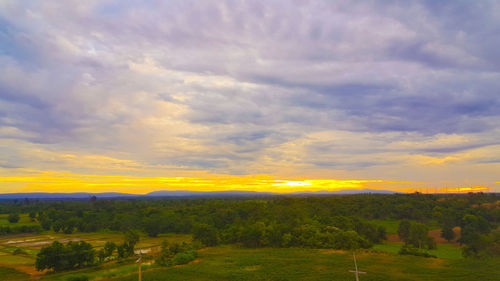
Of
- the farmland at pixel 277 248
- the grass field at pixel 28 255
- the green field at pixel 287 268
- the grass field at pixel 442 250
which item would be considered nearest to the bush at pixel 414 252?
the farmland at pixel 277 248

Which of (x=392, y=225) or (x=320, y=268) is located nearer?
(x=320, y=268)

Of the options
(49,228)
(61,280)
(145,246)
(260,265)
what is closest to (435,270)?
(260,265)

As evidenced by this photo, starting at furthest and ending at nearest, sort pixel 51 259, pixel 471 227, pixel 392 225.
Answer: pixel 392 225 < pixel 471 227 < pixel 51 259

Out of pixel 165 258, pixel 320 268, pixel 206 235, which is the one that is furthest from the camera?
pixel 206 235

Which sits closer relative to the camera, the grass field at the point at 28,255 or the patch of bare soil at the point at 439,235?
the grass field at the point at 28,255

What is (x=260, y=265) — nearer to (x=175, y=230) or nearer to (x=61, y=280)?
(x=61, y=280)

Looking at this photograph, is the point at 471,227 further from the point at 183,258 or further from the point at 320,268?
the point at 183,258

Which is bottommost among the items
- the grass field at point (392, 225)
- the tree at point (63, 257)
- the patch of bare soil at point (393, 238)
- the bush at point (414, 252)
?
the patch of bare soil at point (393, 238)

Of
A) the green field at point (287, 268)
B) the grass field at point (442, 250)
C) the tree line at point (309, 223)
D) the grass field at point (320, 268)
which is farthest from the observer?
the tree line at point (309, 223)

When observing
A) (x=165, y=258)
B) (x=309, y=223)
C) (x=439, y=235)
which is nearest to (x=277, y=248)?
(x=309, y=223)

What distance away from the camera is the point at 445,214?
107000mm

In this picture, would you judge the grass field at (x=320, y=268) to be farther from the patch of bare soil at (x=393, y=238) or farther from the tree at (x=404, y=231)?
the patch of bare soil at (x=393, y=238)

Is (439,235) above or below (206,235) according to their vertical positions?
below

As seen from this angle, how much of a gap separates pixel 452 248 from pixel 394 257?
89.9ft
